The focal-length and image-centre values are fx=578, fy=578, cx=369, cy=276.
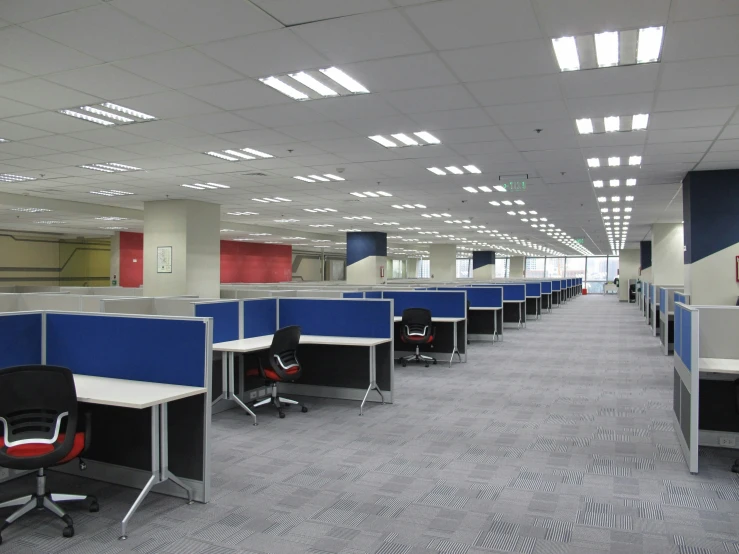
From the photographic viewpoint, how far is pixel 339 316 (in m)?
6.17

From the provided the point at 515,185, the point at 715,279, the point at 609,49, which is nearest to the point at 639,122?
the point at 609,49

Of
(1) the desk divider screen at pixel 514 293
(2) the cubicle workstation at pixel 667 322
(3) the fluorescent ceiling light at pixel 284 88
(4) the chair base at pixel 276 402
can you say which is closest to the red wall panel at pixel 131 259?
(1) the desk divider screen at pixel 514 293

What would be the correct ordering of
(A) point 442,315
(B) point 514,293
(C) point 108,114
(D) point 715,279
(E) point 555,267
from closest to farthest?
(C) point 108,114
(D) point 715,279
(A) point 442,315
(B) point 514,293
(E) point 555,267

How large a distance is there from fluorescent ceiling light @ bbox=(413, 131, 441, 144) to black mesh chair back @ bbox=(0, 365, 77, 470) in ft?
14.7

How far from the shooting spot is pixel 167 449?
338cm

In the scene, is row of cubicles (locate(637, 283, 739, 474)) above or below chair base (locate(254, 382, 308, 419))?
above

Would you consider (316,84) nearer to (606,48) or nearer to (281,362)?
(606,48)

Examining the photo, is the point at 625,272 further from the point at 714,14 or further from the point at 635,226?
the point at 714,14

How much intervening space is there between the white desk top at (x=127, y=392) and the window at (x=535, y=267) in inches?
1736

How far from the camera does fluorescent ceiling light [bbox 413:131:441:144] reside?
6.27m

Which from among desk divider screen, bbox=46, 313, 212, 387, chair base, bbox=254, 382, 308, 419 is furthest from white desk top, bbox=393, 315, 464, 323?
desk divider screen, bbox=46, 313, 212, 387

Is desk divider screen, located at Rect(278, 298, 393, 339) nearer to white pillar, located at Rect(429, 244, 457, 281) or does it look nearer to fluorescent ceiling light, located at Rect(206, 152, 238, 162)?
fluorescent ceiling light, located at Rect(206, 152, 238, 162)

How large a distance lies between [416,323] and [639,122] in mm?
3783

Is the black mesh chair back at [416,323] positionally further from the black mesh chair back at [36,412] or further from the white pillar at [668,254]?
the white pillar at [668,254]
